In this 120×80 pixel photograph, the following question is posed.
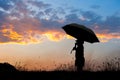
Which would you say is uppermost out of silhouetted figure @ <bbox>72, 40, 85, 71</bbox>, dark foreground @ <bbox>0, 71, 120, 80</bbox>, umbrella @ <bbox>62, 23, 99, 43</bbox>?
umbrella @ <bbox>62, 23, 99, 43</bbox>

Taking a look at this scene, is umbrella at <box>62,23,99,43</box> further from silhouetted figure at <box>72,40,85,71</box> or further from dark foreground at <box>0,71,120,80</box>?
dark foreground at <box>0,71,120,80</box>

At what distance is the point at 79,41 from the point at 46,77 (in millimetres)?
4985

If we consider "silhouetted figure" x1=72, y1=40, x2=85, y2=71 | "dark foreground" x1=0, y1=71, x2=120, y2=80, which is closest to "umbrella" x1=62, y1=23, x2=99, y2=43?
"silhouetted figure" x1=72, y1=40, x2=85, y2=71

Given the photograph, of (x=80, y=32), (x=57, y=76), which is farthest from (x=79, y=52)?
(x=57, y=76)

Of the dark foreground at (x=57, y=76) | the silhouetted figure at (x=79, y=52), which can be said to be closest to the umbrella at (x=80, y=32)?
the silhouetted figure at (x=79, y=52)

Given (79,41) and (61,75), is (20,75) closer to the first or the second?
(61,75)

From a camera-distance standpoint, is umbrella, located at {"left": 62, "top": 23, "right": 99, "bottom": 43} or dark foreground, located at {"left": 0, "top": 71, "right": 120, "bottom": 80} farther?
umbrella, located at {"left": 62, "top": 23, "right": 99, "bottom": 43}

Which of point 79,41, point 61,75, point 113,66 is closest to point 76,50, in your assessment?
point 79,41

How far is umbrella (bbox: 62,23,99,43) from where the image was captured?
1288 centimetres

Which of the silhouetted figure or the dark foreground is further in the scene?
the silhouetted figure

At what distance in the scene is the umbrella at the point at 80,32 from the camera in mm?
12875

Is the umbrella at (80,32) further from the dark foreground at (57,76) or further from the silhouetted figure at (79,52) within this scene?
the dark foreground at (57,76)

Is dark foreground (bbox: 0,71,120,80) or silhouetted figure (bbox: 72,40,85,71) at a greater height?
silhouetted figure (bbox: 72,40,85,71)

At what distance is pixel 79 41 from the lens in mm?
13086
